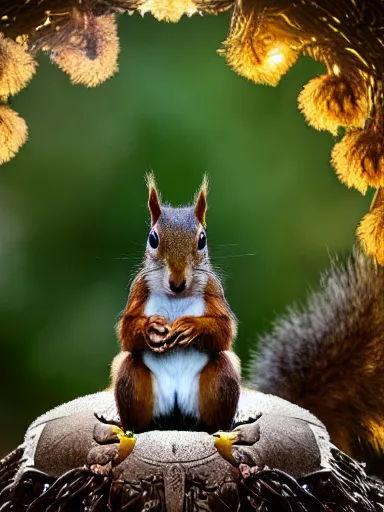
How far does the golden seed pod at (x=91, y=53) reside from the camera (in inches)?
40.8

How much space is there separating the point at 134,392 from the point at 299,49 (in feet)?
1.57

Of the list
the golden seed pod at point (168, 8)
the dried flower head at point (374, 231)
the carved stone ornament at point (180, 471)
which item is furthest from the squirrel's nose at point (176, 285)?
the golden seed pod at point (168, 8)

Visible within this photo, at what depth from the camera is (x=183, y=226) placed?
0.91 m

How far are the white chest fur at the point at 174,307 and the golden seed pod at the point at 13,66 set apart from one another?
13.4 inches

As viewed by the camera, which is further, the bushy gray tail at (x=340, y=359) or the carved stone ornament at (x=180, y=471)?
the bushy gray tail at (x=340, y=359)

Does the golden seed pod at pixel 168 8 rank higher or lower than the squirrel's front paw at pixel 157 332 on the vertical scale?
higher

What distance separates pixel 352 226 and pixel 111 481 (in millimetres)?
563

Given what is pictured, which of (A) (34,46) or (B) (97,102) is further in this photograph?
(B) (97,102)

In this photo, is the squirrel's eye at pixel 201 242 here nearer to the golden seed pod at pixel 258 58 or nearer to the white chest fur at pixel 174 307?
the white chest fur at pixel 174 307

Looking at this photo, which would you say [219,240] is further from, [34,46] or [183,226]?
[34,46]

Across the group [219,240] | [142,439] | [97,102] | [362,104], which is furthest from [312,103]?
[142,439]

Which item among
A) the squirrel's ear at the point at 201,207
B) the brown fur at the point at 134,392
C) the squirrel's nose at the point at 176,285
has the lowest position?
the brown fur at the point at 134,392

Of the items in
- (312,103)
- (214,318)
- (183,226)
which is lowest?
(214,318)

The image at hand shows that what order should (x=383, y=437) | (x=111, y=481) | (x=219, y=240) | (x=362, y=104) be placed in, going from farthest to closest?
(x=383, y=437) < (x=219, y=240) < (x=362, y=104) < (x=111, y=481)
